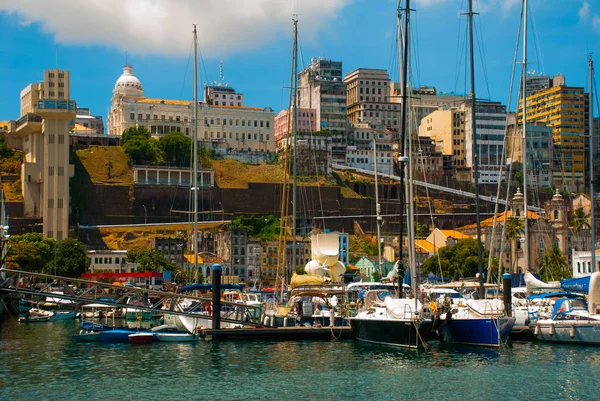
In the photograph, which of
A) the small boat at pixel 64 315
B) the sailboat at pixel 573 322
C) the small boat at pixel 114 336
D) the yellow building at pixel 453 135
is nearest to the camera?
the sailboat at pixel 573 322

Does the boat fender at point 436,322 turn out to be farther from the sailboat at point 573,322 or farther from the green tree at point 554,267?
the green tree at point 554,267

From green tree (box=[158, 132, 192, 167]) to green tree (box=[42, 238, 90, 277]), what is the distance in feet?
154

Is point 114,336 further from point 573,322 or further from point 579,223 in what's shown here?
point 579,223

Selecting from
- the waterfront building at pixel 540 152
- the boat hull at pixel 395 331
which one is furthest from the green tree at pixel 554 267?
the waterfront building at pixel 540 152

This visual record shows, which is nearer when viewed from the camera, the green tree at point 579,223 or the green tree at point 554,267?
the green tree at point 554,267

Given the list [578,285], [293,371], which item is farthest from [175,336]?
[578,285]

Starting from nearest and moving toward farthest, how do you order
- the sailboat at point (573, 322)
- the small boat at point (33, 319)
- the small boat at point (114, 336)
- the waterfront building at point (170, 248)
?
the sailboat at point (573, 322) < the small boat at point (114, 336) < the small boat at point (33, 319) < the waterfront building at point (170, 248)

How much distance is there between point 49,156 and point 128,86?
56877 millimetres

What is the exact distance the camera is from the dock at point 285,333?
5325 centimetres

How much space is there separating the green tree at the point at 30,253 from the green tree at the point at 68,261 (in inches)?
29.6

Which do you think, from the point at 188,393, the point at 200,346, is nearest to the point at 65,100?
the point at 200,346

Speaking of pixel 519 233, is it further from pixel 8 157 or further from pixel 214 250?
pixel 8 157

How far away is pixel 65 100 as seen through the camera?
13350 cm

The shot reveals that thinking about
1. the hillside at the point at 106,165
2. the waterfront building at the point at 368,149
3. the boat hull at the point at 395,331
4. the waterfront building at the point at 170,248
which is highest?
the waterfront building at the point at 368,149
